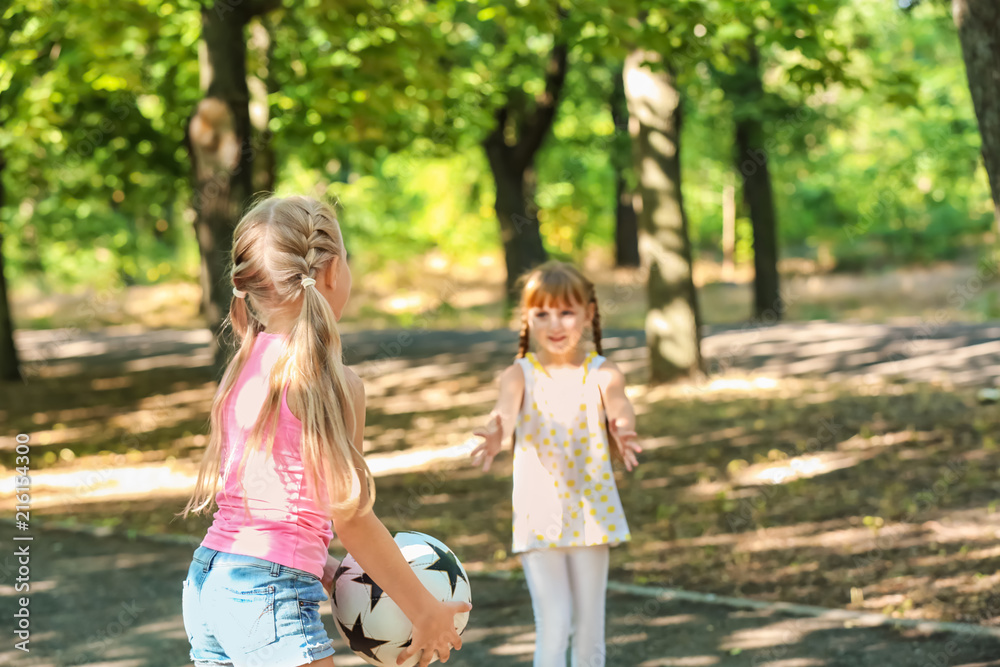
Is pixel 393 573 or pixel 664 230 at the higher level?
pixel 664 230

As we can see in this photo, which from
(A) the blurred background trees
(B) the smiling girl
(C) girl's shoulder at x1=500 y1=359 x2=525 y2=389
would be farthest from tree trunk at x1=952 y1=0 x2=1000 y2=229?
(C) girl's shoulder at x1=500 y1=359 x2=525 y2=389

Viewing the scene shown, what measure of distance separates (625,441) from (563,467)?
0.87ft

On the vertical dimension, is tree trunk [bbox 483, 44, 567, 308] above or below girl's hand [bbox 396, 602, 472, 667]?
above

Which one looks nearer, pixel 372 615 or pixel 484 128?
pixel 372 615

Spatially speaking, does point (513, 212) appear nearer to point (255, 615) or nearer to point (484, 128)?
point (484, 128)

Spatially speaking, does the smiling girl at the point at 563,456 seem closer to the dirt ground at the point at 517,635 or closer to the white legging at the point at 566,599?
the white legging at the point at 566,599

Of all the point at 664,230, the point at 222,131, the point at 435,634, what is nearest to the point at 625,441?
the point at 435,634

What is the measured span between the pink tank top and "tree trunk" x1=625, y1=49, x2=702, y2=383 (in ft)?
33.8

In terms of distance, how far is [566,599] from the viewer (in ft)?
12.7

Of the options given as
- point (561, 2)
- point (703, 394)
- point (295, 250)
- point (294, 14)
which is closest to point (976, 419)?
point (703, 394)

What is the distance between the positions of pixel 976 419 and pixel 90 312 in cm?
2953

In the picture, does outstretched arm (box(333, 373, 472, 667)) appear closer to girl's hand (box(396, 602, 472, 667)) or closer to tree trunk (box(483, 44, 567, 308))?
girl's hand (box(396, 602, 472, 667))

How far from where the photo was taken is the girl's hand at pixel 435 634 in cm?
239

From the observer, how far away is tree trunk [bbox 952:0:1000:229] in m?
5.04
